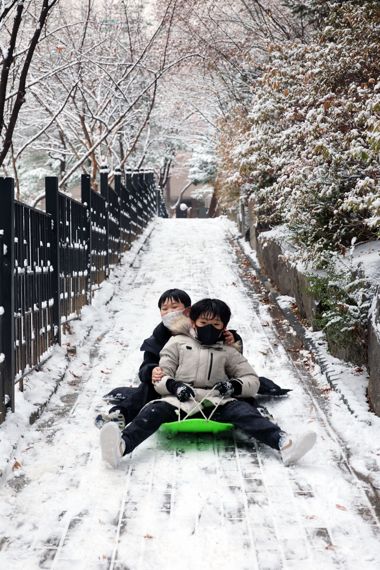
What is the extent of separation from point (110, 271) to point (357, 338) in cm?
688

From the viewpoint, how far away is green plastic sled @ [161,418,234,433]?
4.66 meters

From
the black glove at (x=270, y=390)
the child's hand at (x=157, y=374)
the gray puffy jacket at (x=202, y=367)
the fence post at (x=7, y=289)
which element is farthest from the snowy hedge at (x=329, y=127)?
the fence post at (x=7, y=289)

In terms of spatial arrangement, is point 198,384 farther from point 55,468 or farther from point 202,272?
point 202,272

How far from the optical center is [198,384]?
4957 millimetres

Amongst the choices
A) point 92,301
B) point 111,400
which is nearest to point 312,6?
point 92,301

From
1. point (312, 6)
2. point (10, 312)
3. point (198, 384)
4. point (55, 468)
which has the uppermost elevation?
point (312, 6)

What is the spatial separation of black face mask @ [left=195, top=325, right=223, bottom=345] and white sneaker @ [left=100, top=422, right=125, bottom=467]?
105 centimetres

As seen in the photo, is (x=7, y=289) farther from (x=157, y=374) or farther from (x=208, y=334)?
(x=208, y=334)

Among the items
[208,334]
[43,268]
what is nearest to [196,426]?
[208,334]

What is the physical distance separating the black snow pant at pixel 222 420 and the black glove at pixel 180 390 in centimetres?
10

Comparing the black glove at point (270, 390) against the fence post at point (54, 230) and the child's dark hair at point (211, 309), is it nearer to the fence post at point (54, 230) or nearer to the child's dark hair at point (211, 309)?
the child's dark hair at point (211, 309)

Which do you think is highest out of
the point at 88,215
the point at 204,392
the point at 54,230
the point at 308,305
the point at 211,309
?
the point at 88,215

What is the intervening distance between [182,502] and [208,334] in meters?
1.46

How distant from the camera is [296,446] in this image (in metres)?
4.31
